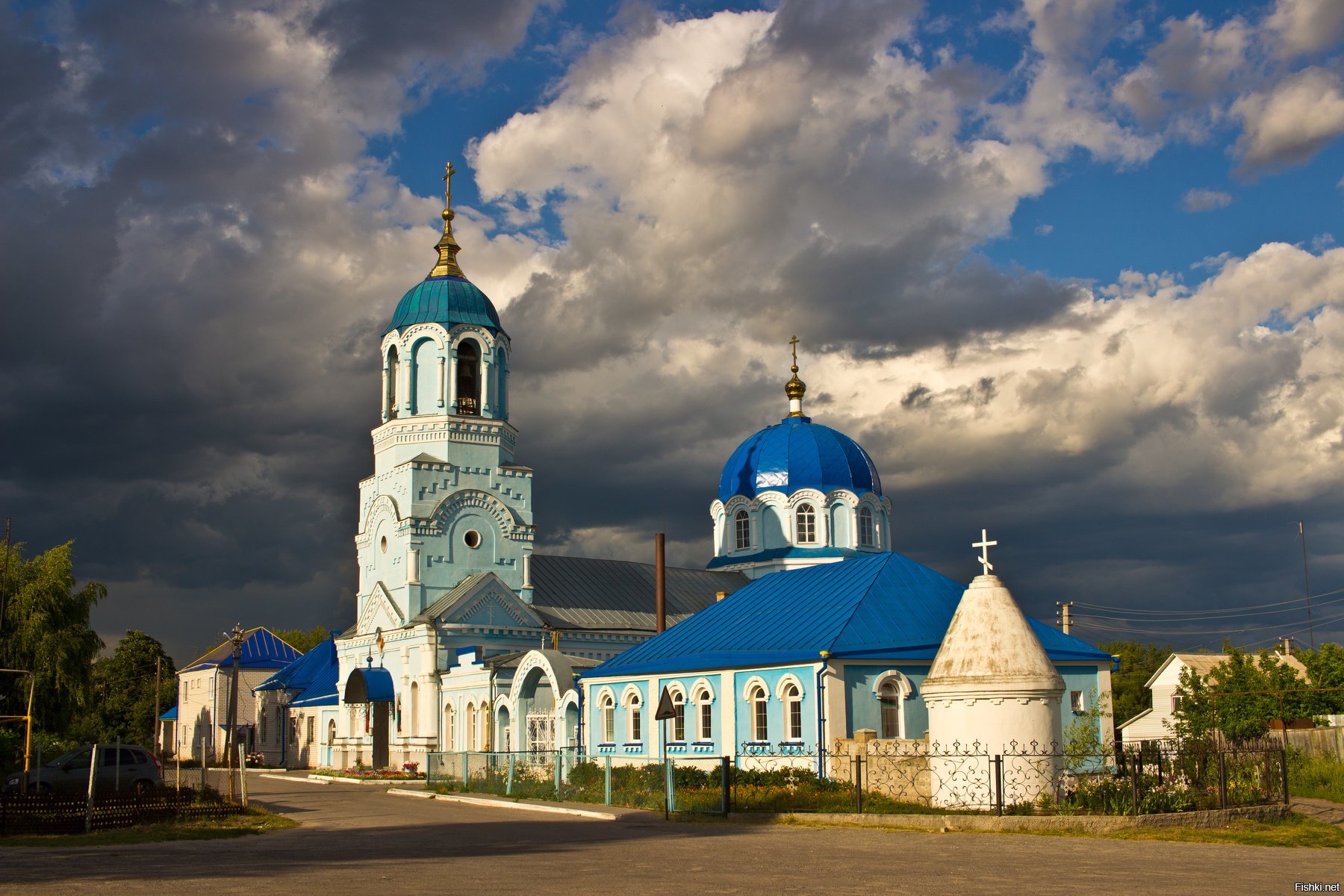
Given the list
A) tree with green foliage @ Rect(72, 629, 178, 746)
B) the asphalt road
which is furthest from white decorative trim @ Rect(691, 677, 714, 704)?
tree with green foliage @ Rect(72, 629, 178, 746)

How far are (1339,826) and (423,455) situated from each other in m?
28.1

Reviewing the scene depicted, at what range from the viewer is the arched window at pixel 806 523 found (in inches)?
1831

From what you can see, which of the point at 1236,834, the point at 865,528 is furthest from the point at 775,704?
the point at 865,528

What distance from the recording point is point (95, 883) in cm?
→ 1216

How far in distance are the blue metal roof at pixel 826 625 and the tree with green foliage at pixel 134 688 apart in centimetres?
4501

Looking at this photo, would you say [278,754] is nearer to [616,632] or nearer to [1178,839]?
[616,632]

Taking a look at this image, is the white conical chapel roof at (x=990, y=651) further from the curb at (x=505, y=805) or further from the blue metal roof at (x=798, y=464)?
the blue metal roof at (x=798, y=464)

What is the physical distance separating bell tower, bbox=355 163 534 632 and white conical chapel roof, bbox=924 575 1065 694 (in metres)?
22.4

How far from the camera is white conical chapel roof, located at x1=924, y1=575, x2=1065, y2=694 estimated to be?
19516mm

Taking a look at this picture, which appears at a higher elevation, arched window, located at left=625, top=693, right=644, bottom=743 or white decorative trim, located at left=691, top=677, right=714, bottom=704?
white decorative trim, located at left=691, top=677, right=714, bottom=704

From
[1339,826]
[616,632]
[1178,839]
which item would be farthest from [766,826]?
[616,632]

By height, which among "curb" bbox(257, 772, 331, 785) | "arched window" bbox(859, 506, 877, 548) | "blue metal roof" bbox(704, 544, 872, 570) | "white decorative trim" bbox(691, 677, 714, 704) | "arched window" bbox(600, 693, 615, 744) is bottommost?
"curb" bbox(257, 772, 331, 785)

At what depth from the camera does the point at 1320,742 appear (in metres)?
27.5

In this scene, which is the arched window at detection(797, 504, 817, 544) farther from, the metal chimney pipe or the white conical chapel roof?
the white conical chapel roof
